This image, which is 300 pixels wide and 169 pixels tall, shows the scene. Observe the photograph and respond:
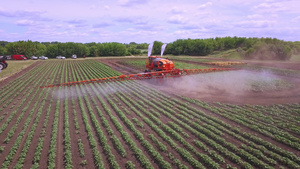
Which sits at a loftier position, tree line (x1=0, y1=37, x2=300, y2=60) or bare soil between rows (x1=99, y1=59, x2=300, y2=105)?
tree line (x1=0, y1=37, x2=300, y2=60)

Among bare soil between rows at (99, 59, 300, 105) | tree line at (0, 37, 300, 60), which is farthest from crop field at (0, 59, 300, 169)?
tree line at (0, 37, 300, 60)

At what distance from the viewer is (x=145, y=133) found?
1220 centimetres

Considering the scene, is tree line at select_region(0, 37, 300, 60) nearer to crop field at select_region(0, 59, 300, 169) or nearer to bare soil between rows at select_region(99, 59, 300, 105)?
bare soil between rows at select_region(99, 59, 300, 105)

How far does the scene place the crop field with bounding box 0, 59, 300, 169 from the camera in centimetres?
946

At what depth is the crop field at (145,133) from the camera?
9.46 meters

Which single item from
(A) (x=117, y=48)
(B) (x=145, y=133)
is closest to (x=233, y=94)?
(B) (x=145, y=133)

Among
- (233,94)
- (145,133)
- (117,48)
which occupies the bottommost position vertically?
(145,133)

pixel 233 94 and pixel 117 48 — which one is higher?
pixel 117 48

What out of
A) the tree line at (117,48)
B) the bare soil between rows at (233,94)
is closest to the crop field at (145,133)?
the bare soil between rows at (233,94)

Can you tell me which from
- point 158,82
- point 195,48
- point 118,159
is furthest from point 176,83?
point 195,48

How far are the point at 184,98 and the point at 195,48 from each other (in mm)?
69639

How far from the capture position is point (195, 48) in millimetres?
84000

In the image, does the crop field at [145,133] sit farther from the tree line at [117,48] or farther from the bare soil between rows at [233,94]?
the tree line at [117,48]

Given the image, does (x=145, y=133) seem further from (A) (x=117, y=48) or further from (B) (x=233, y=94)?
(A) (x=117, y=48)
